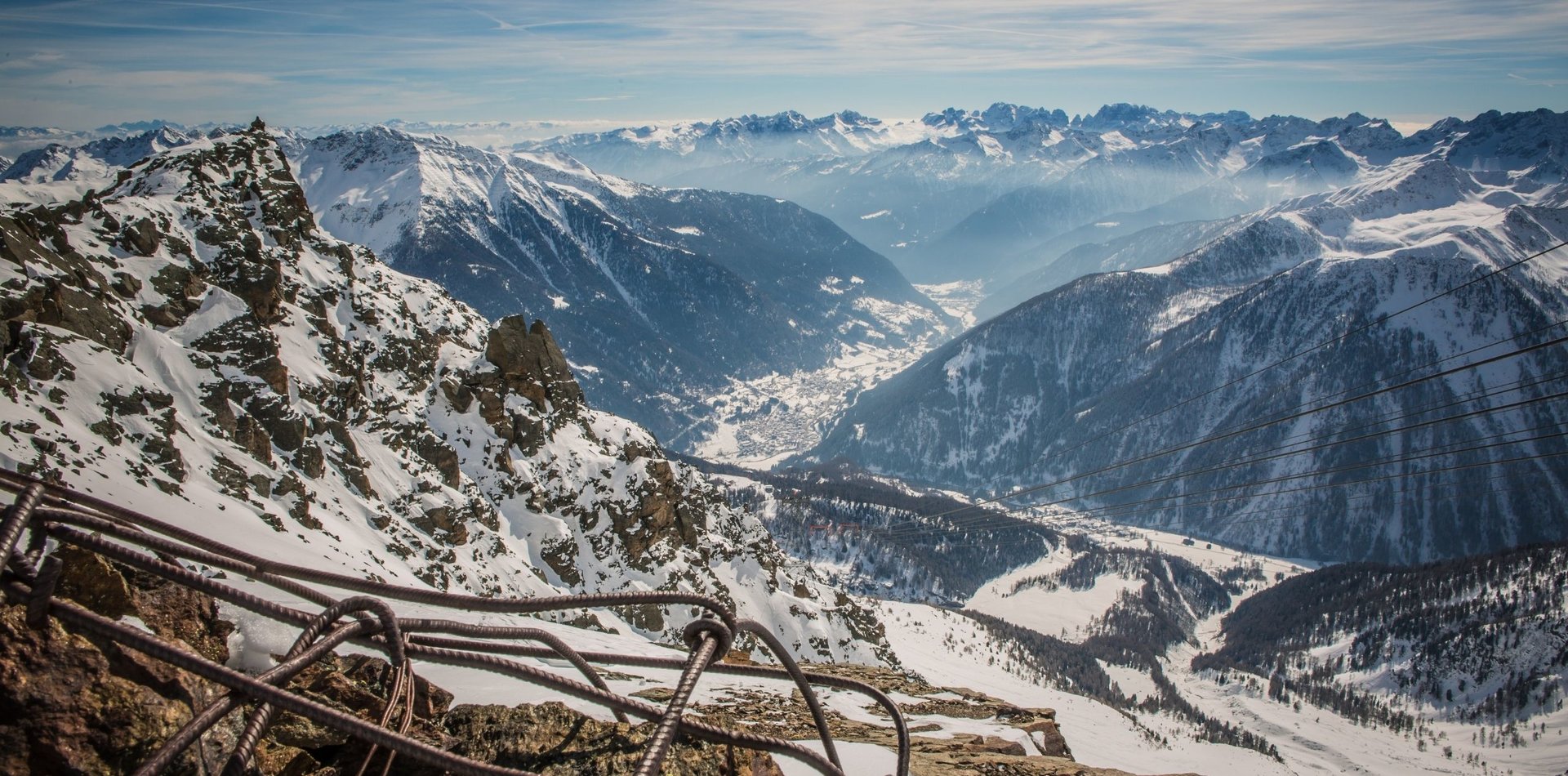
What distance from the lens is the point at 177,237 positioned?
52594 millimetres

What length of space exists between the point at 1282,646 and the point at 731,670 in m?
224

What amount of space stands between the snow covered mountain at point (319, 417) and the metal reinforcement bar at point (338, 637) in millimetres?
32414

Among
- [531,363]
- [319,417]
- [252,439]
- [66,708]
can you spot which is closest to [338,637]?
[66,708]

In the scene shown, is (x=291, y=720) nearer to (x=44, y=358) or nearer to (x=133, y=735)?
(x=133, y=735)

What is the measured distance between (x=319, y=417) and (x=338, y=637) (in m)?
56.6

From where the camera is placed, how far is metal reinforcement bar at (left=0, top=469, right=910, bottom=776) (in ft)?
9.90

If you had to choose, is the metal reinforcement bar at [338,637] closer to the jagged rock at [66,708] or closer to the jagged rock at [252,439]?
the jagged rock at [66,708]

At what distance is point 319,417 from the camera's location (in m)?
51.7

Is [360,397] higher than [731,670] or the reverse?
the reverse

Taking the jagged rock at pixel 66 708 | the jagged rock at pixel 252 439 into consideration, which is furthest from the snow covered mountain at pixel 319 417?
the jagged rock at pixel 66 708

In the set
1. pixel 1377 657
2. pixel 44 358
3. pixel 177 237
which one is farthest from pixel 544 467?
pixel 1377 657

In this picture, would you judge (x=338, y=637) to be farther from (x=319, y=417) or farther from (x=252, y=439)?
(x=319, y=417)

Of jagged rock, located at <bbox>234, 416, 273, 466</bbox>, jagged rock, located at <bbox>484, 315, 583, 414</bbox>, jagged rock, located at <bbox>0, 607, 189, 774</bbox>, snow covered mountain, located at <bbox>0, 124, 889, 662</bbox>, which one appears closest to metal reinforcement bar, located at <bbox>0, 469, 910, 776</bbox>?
jagged rock, located at <bbox>0, 607, 189, 774</bbox>

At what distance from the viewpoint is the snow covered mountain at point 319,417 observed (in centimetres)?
3653
